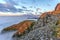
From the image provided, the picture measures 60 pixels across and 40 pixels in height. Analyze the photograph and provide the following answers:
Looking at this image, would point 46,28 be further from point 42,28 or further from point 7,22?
point 7,22

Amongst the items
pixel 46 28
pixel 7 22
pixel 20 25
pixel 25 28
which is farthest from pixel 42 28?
pixel 7 22

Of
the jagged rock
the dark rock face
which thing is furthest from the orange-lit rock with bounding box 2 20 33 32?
the dark rock face

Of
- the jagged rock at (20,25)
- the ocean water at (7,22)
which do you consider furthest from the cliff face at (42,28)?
the ocean water at (7,22)

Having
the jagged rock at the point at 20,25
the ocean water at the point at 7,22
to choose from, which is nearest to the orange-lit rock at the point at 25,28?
the jagged rock at the point at 20,25

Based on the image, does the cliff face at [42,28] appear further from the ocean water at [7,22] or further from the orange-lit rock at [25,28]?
the ocean water at [7,22]

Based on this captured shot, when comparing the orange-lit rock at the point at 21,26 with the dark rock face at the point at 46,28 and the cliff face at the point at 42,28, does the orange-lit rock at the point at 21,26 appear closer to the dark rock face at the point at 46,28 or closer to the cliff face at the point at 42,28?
the cliff face at the point at 42,28

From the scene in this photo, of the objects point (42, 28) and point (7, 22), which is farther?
point (42, 28)

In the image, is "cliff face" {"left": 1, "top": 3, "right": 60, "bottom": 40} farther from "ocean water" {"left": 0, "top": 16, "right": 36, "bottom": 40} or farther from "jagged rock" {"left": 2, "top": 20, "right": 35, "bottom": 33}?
"ocean water" {"left": 0, "top": 16, "right": 36, "bottom": 40}

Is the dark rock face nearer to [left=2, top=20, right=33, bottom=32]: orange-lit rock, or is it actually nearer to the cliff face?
the cliff face

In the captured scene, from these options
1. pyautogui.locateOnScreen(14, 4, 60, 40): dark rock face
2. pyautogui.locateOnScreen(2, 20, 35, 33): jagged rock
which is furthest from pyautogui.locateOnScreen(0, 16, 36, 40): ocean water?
pyautogui.locateOnScreen(14, 4, 60, 40): dark rock face

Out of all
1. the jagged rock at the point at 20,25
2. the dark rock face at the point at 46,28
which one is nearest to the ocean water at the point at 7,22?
the jagged rock at the point at 20,25

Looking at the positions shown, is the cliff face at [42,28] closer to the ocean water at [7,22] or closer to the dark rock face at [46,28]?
the dark rock face at [46,28]

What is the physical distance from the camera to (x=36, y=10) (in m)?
4.66

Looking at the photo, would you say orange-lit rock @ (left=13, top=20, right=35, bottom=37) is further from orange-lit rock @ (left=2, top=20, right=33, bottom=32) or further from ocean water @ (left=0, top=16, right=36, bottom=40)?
ocean water @ (left=0, top=16, right=36, bottom=40)
